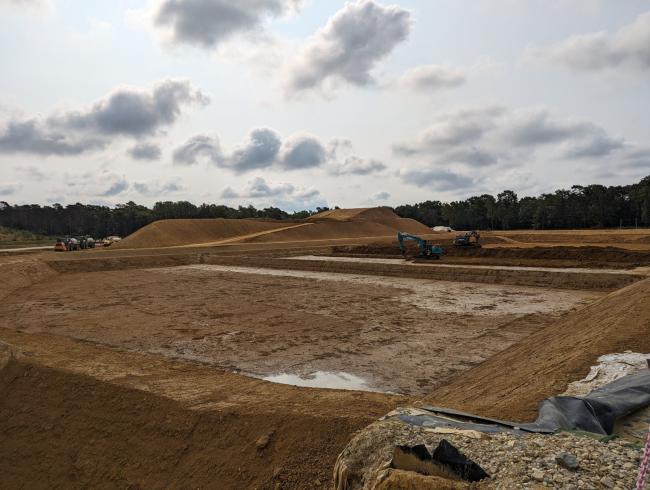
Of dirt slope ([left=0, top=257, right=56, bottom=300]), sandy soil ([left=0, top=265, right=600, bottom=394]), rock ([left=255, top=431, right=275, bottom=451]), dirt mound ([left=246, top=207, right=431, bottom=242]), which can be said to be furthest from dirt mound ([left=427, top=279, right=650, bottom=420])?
dirt mound ([left=246, top=207, right=431, bottom=242])

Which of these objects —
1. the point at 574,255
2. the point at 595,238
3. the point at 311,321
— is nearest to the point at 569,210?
the point at 595,238

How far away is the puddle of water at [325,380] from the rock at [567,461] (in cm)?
480

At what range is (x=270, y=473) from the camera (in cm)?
528

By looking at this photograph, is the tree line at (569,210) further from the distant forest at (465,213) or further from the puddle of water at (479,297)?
the puddle of water at (479,297)

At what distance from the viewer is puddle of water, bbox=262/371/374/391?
823 centimetres

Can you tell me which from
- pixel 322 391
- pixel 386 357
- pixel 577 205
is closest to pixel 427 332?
pixel 386 357

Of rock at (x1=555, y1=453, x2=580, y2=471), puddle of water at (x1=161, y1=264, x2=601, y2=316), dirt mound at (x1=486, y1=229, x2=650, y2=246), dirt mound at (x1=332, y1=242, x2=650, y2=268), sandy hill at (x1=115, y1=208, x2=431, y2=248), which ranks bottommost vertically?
puddle of water at (x1=161, y1=264, x2=601, y2=316)

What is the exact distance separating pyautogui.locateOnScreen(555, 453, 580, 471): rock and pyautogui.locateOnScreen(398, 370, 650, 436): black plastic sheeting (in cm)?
65

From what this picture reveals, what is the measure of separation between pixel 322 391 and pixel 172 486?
2824mm

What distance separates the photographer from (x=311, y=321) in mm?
13727

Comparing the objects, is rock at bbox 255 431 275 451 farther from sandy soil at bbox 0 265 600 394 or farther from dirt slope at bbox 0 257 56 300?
dirt slope at bbox 0 257 56 300

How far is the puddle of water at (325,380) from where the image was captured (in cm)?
823

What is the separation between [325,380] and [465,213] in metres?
83.5

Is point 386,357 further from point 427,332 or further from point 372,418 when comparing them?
point 372,418
